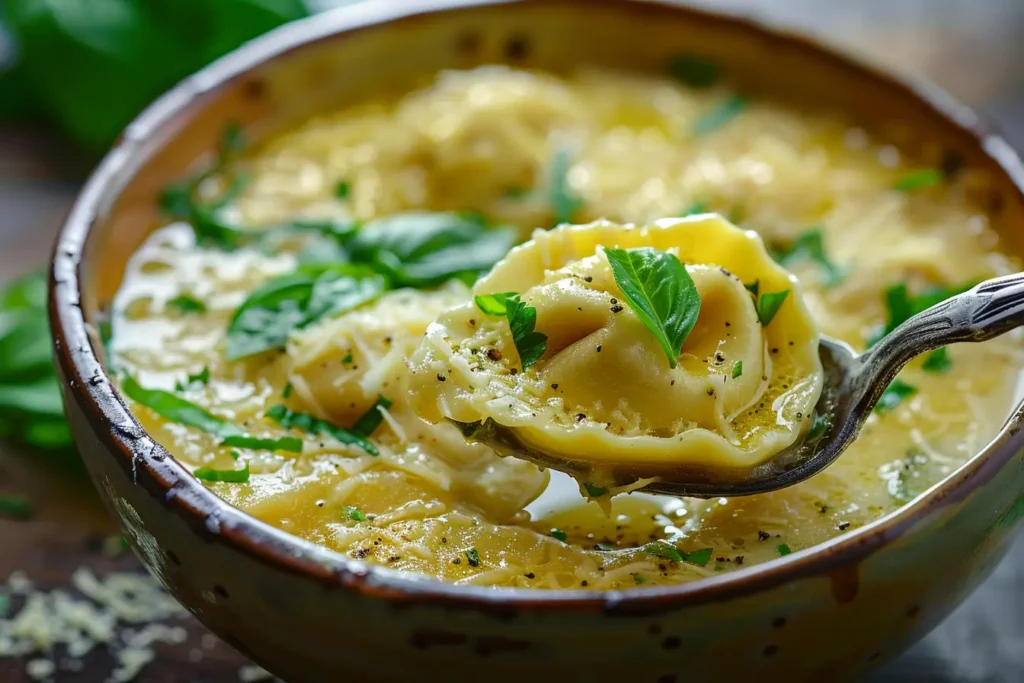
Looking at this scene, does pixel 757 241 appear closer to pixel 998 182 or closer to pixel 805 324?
pixel 805 324

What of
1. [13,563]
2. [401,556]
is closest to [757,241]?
[401,556]

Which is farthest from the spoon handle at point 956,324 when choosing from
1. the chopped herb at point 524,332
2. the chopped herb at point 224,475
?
the chopped herb at point 224,475

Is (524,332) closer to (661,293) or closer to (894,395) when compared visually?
(661,293)

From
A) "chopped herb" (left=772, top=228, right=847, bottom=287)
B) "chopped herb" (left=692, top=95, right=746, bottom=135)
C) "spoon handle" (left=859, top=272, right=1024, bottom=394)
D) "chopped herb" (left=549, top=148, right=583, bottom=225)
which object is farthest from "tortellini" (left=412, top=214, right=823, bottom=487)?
"chopped herb" (left=692, top=95, right=746, bottom=135)

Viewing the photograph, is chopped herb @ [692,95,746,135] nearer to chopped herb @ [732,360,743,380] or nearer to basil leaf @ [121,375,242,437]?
chopped herb @ [732,360,743,380]

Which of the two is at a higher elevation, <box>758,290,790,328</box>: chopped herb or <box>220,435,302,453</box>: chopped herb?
<box>758,290,790,328</box>: chopped herb

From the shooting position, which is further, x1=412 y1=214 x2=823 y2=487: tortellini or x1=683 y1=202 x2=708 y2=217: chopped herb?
x1=683 y1=202 x2=708 y2=217: chopped herb

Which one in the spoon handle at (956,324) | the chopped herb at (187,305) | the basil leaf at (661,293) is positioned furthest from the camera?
the chopped herb at (187,305)

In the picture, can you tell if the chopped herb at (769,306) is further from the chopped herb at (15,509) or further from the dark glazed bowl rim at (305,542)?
the chopped herb at (15,509)

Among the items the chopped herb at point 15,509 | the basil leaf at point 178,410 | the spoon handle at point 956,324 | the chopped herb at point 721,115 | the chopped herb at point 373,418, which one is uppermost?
the chopped herb at point 721,115
